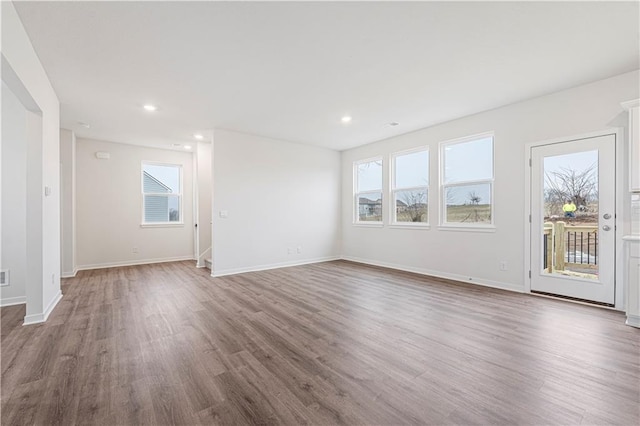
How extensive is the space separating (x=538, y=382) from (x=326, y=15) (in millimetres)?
3064

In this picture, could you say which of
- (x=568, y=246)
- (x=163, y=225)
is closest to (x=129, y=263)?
(x=163, y=225)

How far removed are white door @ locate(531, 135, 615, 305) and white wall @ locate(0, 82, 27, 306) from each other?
680cm

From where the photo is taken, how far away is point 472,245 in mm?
4469

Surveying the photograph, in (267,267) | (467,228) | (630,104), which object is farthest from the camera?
(267,267)

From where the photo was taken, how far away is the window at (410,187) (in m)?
5.26

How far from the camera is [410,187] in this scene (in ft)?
18.0

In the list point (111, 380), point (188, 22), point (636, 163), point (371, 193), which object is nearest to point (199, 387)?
point (111, 380)

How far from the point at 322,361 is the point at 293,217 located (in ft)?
14.0

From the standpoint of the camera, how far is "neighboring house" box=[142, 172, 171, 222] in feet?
21.3

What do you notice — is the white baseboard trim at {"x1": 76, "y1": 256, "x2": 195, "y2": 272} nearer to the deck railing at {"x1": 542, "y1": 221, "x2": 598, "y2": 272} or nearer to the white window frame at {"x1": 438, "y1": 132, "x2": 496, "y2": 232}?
the white window frame at {"x1": 438, "y1": 132, "x2": 496, "y2": 232}

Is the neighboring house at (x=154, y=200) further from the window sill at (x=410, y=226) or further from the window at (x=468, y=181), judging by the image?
the window at (x=468, y=181)

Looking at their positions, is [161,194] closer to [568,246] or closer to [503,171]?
[503,171]

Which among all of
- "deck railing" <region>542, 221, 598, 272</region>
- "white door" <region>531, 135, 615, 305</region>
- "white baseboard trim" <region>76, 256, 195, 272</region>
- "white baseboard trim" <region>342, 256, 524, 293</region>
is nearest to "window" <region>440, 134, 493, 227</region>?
"white door" <region>531, 135, 615, 305</region>

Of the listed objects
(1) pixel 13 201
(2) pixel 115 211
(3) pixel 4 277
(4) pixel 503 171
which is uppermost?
(4) pixel 503 171
